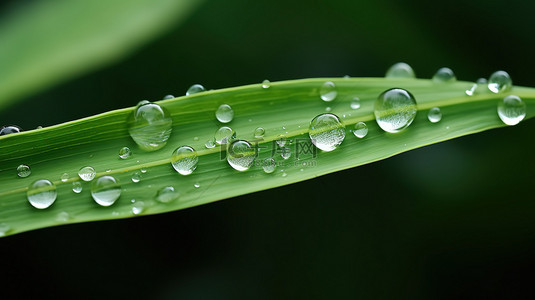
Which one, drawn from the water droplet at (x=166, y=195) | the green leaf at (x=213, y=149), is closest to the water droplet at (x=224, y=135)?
the green leaf at (x=213, y=149)

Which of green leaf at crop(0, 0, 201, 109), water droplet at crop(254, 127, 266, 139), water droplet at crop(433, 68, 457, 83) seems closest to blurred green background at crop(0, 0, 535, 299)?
green leaf at crop(0, 0, 201, 109)

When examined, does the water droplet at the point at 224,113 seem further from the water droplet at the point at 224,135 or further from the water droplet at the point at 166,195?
the water droplet at the point at 166,195

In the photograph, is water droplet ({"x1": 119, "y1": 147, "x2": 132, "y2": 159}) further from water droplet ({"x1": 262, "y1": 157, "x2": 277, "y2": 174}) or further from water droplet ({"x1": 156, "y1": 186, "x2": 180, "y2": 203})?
water droplet ({"x1": 262, "y1": 157, "x2": 277, "y2": 174})

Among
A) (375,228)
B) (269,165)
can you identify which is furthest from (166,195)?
(375,228)

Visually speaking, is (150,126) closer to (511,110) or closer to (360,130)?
(360,130)

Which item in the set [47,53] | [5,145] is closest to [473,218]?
[5,145]

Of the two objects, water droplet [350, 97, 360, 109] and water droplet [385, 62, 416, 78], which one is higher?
water droplet [385, 62, 416, 78]
